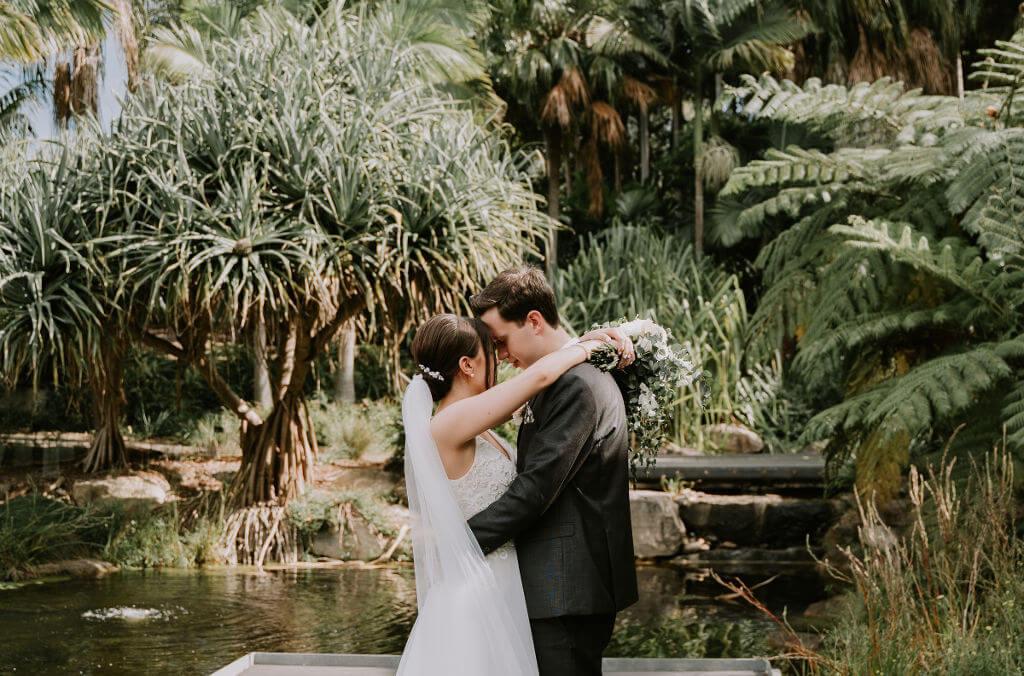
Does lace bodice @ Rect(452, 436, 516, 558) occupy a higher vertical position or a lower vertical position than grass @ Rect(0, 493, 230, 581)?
higher

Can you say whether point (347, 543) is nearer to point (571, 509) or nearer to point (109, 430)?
point (109, 430)

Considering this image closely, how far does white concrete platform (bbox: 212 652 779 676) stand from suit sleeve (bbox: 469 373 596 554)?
1.97 metres

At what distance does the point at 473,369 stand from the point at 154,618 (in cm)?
548

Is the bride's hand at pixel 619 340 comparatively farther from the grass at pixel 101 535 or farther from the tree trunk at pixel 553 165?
the tree trunk at pixel 553 165

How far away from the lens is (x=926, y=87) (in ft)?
47.6

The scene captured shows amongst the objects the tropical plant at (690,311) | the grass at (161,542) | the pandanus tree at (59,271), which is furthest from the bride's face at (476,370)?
the tropical plant at (690,311)

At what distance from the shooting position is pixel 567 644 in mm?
2908

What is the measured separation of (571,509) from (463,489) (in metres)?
0.35

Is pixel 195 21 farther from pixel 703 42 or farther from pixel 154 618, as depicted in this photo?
pixel 154 618

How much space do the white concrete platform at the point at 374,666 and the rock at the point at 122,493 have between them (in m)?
6.11

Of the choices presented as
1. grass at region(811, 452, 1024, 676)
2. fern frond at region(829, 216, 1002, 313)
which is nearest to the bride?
grass at region(811, 452, 1024, 676)

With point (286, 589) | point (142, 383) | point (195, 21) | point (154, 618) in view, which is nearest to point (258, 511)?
point (286, 589)

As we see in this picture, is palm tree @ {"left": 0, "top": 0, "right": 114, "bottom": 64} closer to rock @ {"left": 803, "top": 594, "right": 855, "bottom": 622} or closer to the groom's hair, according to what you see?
the groom's hair

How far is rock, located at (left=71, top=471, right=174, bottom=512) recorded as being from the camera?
10.5 m
